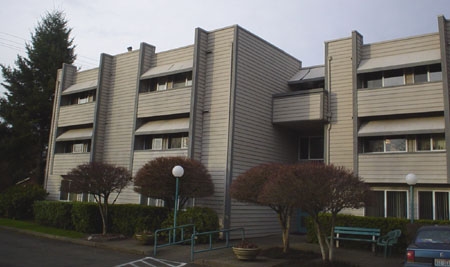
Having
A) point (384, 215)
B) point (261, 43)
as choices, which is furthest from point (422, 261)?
point (261, 43)

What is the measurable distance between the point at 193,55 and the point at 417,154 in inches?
434

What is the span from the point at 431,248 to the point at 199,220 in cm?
920

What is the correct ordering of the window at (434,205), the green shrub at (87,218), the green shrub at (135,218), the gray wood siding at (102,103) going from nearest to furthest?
1. the window at (434,205)
2. the green shrub at (135,218)
3. the green shrub at (87,218)
4. the gray wood siding at (102,103)

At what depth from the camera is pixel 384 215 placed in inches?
653

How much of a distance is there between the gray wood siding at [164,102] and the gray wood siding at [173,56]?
1.95 m

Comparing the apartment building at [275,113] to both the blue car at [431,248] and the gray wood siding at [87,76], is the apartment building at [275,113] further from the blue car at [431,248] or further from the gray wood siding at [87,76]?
the blue car at [431,248]

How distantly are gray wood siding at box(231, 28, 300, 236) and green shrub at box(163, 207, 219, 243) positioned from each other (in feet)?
5.03

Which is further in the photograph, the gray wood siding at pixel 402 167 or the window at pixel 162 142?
the window at pixel 162 142

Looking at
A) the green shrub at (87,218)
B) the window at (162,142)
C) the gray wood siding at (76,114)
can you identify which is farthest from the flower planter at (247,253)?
the gray wood siding at (76,114)

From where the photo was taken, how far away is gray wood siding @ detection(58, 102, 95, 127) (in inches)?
987

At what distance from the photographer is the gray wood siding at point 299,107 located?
1881 centimetres

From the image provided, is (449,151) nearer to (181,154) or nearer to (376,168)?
(376,168)

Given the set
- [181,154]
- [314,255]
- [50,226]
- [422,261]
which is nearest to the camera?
[422,261]

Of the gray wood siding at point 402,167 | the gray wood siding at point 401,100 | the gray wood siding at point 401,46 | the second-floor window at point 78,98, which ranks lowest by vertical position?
the gray wood siding at point 402,167
